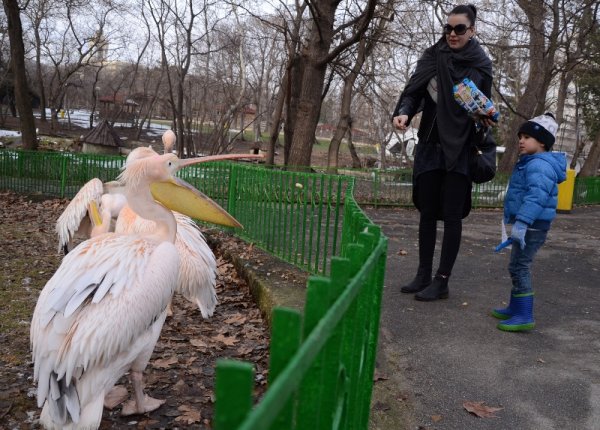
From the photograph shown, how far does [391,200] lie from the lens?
49.1 ft

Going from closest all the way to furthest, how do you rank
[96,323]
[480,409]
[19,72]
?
[96,323]
[480,409]
[19,72]

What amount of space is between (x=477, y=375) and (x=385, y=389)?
67 centimetres

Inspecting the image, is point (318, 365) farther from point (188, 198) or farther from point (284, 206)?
point (284, 206)

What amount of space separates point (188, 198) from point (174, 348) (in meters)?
1.38

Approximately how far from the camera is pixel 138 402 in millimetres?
3299

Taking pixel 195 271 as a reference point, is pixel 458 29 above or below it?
above

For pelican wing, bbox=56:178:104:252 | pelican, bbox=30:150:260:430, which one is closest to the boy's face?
pelican, bbox=30:150:260:430

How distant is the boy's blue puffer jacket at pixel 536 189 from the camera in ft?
13.6

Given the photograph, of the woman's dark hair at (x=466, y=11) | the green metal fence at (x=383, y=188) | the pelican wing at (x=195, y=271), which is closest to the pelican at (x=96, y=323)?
the pelican wing at (x=195, y=271)

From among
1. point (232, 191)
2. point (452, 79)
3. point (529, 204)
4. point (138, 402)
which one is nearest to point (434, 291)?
point (529, 204)

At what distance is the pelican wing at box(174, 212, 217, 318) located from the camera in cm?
457

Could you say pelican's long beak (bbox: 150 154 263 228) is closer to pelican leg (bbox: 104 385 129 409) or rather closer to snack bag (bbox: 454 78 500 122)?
pelican leg (bbox: 104 385 129 409)

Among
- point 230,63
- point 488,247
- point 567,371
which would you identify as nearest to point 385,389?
point 567,371

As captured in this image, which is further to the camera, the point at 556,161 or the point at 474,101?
the point at 556,161
